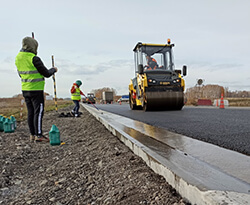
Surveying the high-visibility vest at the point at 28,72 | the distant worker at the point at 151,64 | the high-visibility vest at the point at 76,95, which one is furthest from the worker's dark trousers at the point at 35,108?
the distant worker at the point at 151,64

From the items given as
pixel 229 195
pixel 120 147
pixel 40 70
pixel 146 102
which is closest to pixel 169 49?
pixel 146 102

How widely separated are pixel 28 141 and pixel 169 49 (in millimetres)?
7150

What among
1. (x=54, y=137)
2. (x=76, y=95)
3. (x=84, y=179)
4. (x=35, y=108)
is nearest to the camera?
(x=84, y=179)

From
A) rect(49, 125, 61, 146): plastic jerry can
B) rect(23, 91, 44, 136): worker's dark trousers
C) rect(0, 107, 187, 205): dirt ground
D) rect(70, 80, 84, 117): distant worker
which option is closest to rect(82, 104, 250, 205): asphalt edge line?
rect(0, 107, 187, 205): dirt ground

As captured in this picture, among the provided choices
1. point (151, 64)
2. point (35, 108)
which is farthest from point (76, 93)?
point (35, 108)

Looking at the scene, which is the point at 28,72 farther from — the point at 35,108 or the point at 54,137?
the point at 54,137

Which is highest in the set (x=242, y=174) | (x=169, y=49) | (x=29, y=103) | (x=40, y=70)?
(x=169, y=49)

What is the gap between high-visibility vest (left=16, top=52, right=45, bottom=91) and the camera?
3.82 metres

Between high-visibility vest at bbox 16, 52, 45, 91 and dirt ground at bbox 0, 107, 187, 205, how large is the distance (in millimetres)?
1295

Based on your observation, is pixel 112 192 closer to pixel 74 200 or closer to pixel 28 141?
pixel 74 200

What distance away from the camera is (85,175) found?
2.11 m

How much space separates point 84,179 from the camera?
2.01m

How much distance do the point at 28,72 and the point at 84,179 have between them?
105 inches

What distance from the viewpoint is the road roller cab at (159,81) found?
8055mm
